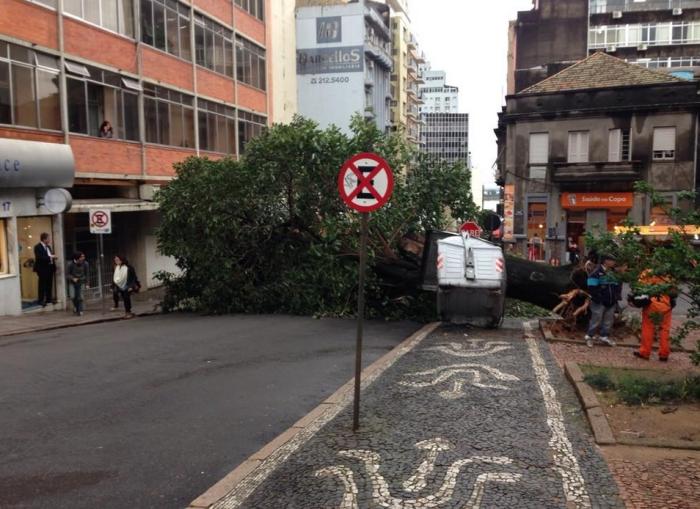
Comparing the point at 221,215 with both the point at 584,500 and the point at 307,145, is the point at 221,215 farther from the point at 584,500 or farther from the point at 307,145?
the point at 584,500

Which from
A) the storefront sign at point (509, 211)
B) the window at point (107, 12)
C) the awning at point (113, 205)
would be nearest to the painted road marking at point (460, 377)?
the awning at point (113, 205)

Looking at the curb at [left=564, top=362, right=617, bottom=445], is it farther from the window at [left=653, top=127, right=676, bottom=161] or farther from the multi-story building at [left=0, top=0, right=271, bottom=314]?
the window at [left=653, top=127, right=676, bottom=161]

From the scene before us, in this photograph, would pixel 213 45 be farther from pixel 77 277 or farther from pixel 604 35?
pixel 604 35

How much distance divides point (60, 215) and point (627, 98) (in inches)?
1159

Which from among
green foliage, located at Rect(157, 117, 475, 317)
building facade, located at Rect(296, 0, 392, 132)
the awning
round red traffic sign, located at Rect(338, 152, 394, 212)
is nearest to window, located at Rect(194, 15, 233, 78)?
the awning

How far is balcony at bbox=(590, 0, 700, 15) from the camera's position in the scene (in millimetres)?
54438

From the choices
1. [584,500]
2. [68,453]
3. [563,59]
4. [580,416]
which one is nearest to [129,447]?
[68,453]

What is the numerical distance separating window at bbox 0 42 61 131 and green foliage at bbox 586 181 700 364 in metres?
15.1

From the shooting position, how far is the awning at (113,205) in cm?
1862

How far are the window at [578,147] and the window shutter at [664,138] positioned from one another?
355cm

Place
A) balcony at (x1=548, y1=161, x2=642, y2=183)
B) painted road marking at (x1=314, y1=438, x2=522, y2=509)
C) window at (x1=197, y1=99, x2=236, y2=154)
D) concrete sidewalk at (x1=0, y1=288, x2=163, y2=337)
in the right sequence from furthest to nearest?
balcony at (x1=548, y1=161, x2=642, y2=183) → window at (x1=197, y1=99, x2=236, y2=154) → concrete sidewalk at (x1=0, y1=288, x2=163, y2=337) → painted road marking at (x1=314, y1=438, x2=522, y2=509)

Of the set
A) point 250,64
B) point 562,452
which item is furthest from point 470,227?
point 250,64

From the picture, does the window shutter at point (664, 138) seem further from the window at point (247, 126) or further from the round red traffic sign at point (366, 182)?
the round red traffic sign at point (366, 182)

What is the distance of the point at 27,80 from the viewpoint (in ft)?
56.7
